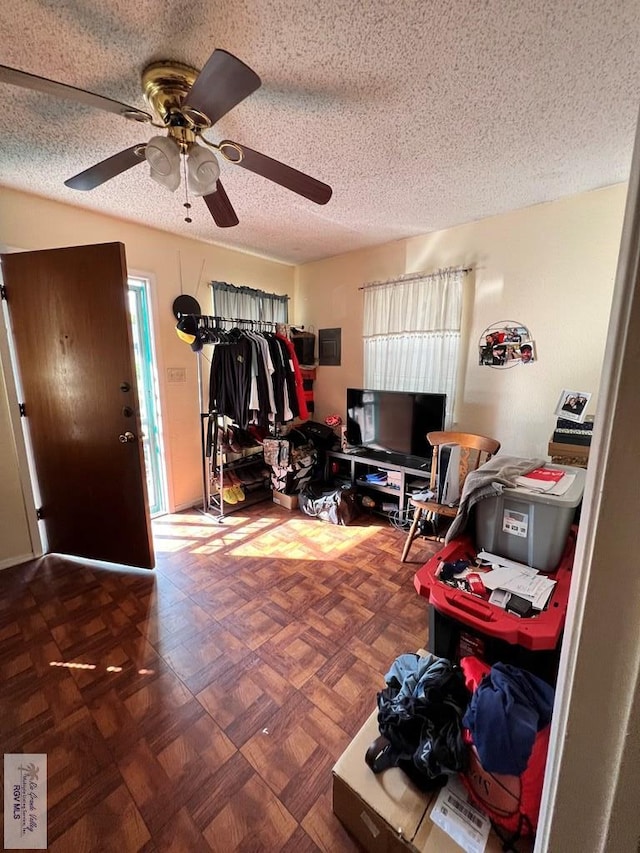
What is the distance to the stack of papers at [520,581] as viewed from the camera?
1080mm

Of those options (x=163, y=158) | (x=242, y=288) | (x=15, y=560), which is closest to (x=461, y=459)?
(x=163, y=158)

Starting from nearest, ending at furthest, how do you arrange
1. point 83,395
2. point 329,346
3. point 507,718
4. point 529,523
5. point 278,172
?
1. point 507,718
2. point 529,523
3. point 278,172
4. point 83,395
5. point 329,346

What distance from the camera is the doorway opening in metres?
2.78

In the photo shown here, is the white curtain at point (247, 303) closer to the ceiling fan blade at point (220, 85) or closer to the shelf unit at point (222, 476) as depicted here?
the shelf unit at point (222, 476)

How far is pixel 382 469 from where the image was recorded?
3.00 m

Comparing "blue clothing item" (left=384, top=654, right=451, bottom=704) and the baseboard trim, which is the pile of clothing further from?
the baseboard trim

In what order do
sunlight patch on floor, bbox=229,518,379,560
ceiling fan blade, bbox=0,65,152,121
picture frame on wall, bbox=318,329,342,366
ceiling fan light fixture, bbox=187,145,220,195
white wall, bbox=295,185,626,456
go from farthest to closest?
1. picture frame on wall, bbox=318,329,342,366
2. sunlight patch on floor, bbox=229,518,379,560
3. white wall, bbox=295,185,626,456
4. ceiling fan light fixture, bbox=187,145,220,195
5. ceiling fan blade, bbox=0,65,152,121

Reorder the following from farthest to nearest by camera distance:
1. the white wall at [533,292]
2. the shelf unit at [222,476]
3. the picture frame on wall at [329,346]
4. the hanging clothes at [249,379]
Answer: the picture frame on wall at [329,346] < the shelf unit at [222,476] < the hanging clothes at [249,379] < the white wall at [533,292]

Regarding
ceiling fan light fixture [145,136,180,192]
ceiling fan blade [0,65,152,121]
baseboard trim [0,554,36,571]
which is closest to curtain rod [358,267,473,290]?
ceiling fan light fixture [145,136,180,192]

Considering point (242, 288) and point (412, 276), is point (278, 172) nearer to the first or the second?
point (412, 276)

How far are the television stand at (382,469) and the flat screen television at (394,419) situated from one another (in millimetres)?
78

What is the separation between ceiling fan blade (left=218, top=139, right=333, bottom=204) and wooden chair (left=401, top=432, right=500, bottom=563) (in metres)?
1.65

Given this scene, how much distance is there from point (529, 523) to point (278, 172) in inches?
65.6

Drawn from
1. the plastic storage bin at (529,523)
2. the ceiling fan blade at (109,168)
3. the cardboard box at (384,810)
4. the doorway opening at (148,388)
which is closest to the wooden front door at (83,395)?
the ceiling fan blade at (109,168)
